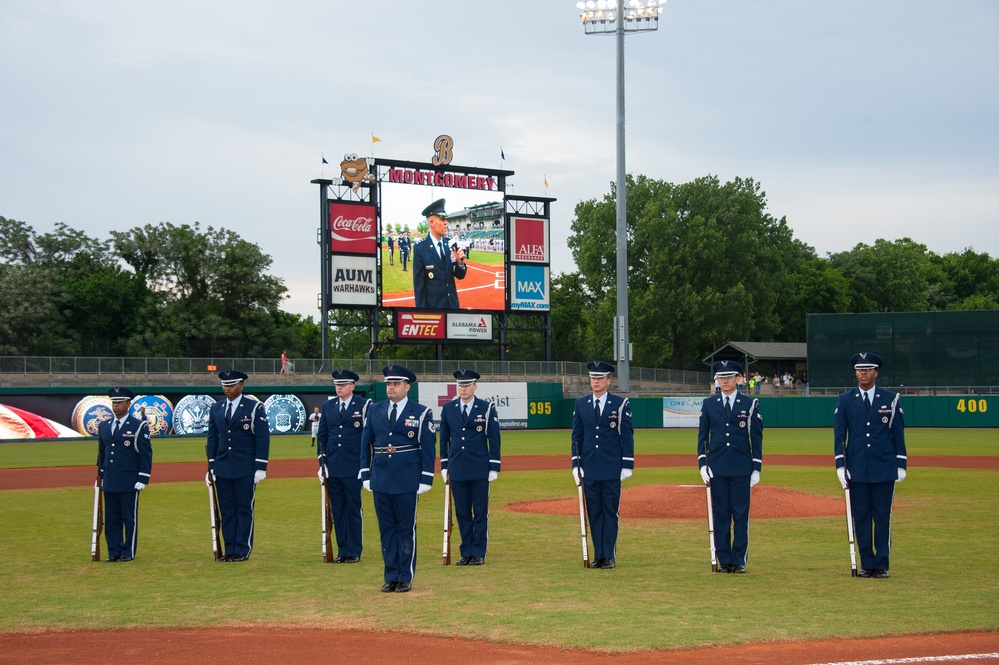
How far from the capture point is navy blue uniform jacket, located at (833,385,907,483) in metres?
10.8

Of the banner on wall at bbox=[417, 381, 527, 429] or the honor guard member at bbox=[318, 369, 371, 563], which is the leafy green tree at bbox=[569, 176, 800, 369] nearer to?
the banner on wall at bbox=[417, 381, 527, 429]

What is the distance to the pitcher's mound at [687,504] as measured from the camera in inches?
654

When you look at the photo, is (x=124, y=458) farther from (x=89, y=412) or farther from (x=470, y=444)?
(x=89, y=412)

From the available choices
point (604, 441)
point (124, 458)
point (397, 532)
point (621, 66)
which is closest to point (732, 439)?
point (604, 441)

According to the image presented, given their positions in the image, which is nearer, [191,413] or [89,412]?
[89,412]

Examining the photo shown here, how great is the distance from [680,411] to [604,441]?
132ft

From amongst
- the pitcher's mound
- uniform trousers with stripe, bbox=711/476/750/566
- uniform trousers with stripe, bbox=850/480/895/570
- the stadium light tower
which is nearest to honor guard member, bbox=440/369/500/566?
uniform trousers with stripe, bbox=711/476/750/566

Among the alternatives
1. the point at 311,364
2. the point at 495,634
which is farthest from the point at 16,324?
the point at 495,634

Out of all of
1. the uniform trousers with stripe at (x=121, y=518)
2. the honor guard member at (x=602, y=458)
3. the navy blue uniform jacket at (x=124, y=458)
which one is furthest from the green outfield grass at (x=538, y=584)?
the navy blue uniform jacket at (x=124, y=458)

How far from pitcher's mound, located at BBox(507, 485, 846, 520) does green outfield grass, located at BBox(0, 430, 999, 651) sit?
0.65 metres

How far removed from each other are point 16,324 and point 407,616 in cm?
5471

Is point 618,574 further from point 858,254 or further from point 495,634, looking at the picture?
point 858,254

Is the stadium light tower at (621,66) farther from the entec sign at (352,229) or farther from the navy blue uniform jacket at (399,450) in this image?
the navy blue uniform jacket at (399,450)

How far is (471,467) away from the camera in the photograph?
12086 millimetres
